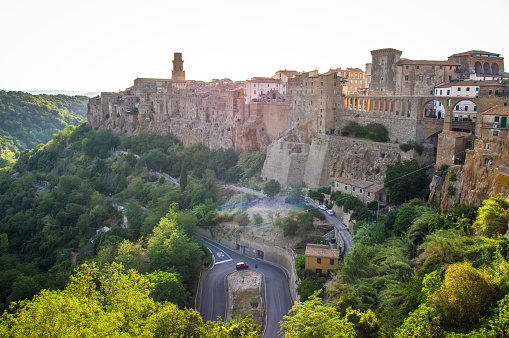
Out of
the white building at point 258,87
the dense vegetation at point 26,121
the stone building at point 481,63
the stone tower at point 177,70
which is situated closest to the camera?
the stone building at point 481,63

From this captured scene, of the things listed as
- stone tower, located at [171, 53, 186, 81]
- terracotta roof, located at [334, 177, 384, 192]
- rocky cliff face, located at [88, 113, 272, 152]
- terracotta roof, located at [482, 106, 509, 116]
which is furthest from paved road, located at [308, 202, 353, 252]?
stone tower, located at [171, 53, 186, 81]

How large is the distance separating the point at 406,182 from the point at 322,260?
348 inches

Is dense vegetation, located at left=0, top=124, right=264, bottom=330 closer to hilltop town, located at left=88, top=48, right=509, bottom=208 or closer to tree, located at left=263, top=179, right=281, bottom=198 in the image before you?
hilltop town, located at left=88, top=48, right=509, bottom=208

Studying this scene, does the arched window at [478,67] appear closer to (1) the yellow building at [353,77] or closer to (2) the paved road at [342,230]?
(2) the paved road at [342,230]

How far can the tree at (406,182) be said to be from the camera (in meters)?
30.5

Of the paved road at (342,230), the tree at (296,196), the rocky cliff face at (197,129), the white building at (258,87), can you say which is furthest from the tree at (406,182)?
the white building at (258,87)

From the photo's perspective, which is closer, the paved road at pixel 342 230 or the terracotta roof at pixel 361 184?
the paved road at pixel 342 230

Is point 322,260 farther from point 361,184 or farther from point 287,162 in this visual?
point 287,162

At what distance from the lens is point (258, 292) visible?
96.5ft

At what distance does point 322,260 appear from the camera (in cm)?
2811

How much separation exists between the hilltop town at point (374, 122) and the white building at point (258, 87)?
0.42 feet

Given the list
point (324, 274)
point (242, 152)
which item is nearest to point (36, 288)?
point (324, 274)

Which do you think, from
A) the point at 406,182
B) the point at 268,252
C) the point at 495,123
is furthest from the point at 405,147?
the point at 268,252

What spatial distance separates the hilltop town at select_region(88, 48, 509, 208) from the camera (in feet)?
85.0
